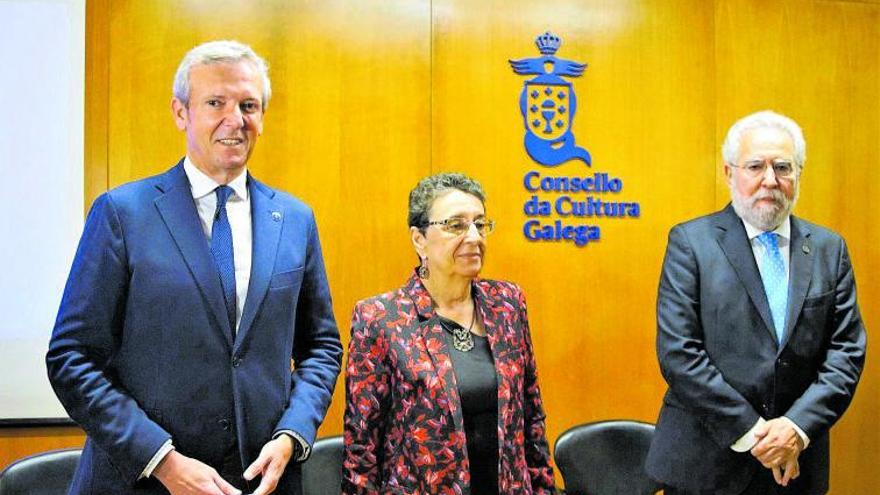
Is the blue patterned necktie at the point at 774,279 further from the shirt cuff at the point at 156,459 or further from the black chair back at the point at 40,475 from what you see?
the black chair back at the point at 40,475

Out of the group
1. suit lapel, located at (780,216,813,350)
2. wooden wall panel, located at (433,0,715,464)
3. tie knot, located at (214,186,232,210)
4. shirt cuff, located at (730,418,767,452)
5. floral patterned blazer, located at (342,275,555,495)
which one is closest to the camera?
tie knot, located at (214,186,232,210)

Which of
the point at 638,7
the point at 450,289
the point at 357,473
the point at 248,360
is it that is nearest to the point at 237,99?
the point at 248,360

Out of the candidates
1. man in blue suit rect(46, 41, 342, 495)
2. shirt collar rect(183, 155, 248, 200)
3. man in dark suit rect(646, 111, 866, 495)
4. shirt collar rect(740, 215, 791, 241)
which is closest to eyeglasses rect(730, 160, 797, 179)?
man in dark suit rect(646, 111, 866, 495)

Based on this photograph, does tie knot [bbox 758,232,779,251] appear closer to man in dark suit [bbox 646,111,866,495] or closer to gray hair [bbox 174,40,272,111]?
man in dark suit [bbox 646,111,866,495]

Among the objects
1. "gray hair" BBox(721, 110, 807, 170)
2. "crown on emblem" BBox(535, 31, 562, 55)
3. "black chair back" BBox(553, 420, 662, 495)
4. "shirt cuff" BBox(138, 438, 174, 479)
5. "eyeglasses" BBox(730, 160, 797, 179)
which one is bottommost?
"black chair back" BBox(553, 420, 662, 495)

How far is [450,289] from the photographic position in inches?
101

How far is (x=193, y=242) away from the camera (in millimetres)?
1975

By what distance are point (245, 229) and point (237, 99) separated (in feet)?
1.07

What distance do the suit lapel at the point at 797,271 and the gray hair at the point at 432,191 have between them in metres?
1.11

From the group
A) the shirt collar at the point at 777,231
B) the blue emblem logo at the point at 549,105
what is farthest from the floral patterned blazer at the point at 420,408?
the blue emblem logo at the point at 549,105

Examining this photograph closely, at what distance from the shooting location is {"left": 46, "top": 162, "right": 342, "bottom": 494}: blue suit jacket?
186 centimetres

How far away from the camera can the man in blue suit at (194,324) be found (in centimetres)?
186

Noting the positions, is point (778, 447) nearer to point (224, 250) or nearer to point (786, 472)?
point (786, 472)

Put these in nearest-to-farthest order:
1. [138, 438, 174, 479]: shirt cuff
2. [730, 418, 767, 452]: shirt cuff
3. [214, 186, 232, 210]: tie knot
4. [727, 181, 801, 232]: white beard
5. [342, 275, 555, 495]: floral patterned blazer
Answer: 1. [138, 438, 174, 479]: shirt cuff
2. [214, 186, 232, 210]: tie knot
3. [342, 275, 555, 495]: floral patterned blazer
4. [730, 418, 767, 452]: shirt cuff
5. [727, 181, 801, 232]: white beard
